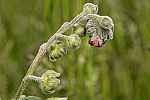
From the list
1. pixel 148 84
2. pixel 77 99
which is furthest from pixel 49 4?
pixel 148 84

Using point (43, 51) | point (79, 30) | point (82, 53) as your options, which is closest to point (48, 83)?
point (43, 51)

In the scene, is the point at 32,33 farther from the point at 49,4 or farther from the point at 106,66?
the point at 49,4

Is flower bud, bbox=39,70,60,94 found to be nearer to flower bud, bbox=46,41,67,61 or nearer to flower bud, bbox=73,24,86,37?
flower bud, bbox=46,41,67,61

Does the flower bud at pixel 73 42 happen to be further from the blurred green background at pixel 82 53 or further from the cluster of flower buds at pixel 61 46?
the blurred green background at pixel 82 53

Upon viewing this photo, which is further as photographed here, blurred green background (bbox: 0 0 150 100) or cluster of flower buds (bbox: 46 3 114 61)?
blurred green background (bbox: 0 0 150 100)

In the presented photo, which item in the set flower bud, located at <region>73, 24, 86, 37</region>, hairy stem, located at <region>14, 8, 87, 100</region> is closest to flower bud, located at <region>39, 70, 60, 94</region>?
hairy stem, located at <region>14, 8, 87, 100</region>

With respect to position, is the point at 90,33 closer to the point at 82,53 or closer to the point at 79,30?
the point at 79,30
